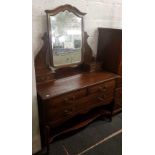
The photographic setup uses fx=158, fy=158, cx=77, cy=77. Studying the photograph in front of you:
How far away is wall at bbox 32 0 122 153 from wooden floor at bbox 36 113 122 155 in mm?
284

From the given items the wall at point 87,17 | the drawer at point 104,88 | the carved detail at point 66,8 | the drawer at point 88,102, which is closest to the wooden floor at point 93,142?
the wall at point 87,17

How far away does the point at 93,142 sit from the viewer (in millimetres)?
1933

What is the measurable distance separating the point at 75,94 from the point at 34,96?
422mm

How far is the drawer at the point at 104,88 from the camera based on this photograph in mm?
1824

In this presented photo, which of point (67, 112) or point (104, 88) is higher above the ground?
point (104, 88)

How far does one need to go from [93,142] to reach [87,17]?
61.8 inches

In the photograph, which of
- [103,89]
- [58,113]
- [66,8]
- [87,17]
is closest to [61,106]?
[58,113]

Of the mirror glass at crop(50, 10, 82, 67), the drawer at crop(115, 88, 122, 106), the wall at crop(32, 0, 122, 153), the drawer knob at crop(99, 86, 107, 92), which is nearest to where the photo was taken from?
the wall at crop(32, 0, 122, 153)

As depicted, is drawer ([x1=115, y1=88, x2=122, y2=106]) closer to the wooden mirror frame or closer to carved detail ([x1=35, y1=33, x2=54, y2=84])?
the wooden mirror frame

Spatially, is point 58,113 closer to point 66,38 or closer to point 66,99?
point 66,99

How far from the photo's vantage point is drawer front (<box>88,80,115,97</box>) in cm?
183

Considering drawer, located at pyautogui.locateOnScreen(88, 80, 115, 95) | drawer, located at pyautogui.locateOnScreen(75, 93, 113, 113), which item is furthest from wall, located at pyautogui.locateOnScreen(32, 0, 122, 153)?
drawer, located at pyautogui.locateOnScreen(88, 80, 115, 95)
